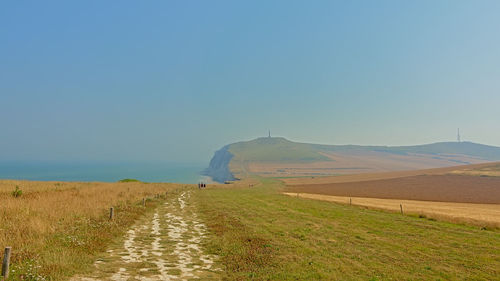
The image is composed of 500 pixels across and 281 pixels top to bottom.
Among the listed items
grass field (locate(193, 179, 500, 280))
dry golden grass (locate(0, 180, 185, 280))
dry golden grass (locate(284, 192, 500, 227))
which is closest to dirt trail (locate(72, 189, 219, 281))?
dry golden grass (locate(0, 180, 185, 280))

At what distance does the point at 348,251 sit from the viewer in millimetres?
17641

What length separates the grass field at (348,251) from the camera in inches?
536

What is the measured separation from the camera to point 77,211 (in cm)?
2331

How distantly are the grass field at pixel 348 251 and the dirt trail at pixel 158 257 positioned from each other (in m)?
1.10

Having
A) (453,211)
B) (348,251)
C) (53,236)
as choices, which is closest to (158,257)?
(53,236)

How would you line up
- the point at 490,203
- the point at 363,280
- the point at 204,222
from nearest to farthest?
the point at 363,280, the point at 204,222, the point at 490,203

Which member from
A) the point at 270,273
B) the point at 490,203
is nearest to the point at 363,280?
the point at 270,273

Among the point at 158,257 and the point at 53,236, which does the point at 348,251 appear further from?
the point at 53,236

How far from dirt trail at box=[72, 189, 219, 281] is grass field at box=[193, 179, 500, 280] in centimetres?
110

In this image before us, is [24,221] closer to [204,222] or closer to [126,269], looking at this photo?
[126,269]

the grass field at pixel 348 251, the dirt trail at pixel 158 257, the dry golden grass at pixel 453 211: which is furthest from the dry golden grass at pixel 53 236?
the dry golden grass at pixel 453 211

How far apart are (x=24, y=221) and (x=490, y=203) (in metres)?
85.9

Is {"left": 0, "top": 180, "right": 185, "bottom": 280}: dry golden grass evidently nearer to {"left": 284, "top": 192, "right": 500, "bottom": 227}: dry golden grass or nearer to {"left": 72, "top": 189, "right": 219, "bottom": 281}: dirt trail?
{"left": 72, "top": 189, "right": 219, "bottom": 281}: dirt trail

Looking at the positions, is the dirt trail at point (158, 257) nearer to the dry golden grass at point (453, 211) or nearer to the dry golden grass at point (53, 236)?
the dry golden grass at point (53, 236)
